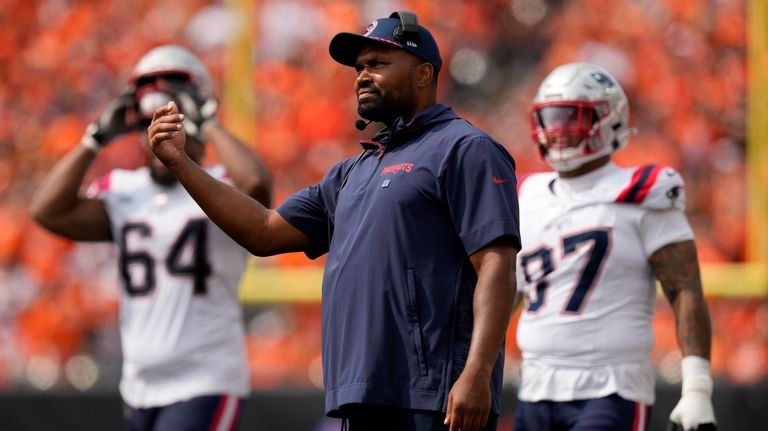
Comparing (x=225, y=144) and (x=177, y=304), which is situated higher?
(x=225, y=144)

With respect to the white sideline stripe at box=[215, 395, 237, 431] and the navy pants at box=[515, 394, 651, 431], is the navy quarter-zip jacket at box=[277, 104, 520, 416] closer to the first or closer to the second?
the navy pants at box=[515, 394, 651, 431]

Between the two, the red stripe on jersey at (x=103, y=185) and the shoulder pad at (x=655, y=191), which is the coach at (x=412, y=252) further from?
the red stripe on jersey at (x=103, y=185)

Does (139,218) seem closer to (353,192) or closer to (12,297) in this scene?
(353,192)

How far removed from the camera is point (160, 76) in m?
5.46

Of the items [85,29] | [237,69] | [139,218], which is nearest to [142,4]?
[85,29]

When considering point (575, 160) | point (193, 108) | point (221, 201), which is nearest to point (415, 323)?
point (221, 201)

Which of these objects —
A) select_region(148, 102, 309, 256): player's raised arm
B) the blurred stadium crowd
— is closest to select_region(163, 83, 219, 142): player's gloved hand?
select_region(148, 102, 309, 256): player's raised arm

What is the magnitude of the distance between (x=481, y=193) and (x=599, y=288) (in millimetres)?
1262

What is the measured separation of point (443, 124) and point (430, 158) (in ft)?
0.55

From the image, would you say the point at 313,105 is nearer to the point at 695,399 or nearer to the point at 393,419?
the point at 695,399

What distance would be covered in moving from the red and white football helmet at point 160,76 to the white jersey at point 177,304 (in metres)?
0.36

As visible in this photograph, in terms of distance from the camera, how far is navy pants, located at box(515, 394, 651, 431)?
450cm

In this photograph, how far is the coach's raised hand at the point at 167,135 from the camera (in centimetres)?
364

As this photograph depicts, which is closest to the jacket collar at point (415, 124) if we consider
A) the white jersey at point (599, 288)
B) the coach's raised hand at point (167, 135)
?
the coach's raised hand at point (167, 135)
